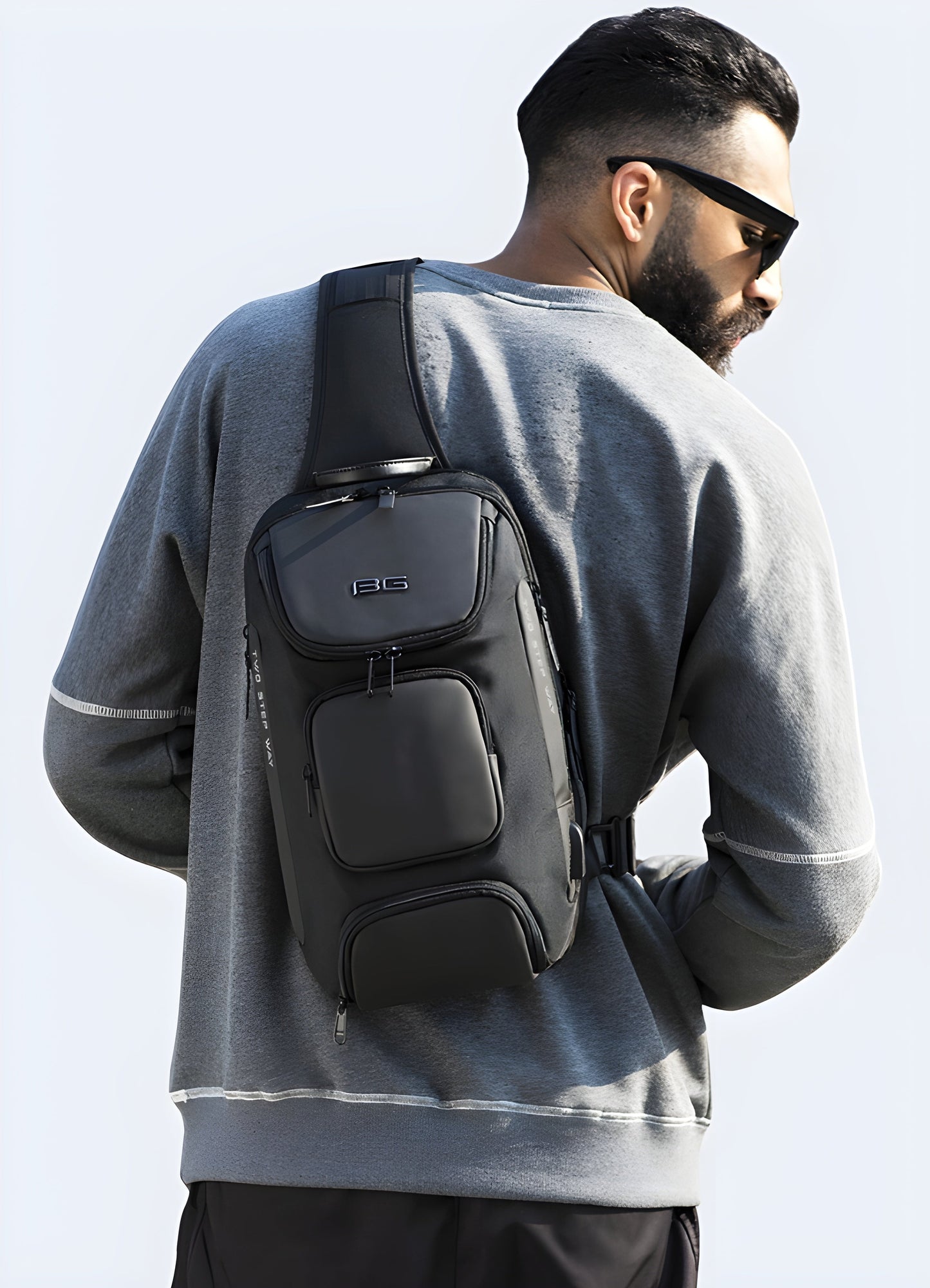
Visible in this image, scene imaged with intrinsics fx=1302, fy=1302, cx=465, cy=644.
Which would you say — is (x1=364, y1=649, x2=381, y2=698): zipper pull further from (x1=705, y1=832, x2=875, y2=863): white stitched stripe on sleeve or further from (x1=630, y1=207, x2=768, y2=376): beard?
(x1=630, y1=207, x2=768, y2=376): beard

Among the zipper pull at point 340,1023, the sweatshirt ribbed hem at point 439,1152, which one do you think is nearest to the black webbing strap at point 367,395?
the zipper pull at point 340,1023

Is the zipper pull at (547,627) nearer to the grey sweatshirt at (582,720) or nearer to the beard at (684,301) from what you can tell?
the grey sweatshirt at (582,720)

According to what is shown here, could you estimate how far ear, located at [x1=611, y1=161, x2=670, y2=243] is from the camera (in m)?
1.68

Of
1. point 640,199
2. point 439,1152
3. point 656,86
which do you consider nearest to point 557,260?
point 640,199

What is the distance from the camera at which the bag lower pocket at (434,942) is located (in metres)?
1.33

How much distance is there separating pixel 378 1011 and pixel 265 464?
0.62 meters

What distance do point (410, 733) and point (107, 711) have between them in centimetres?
46

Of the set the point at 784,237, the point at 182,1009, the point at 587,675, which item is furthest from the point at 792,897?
the point at 784,237

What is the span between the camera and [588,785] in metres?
1.48

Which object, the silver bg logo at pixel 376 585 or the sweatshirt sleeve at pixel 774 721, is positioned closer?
the silver bg logo at pixel 376 585

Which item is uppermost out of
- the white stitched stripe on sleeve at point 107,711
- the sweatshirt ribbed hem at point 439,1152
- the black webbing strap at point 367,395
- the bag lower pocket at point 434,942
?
the black webbing strap at point 367,395

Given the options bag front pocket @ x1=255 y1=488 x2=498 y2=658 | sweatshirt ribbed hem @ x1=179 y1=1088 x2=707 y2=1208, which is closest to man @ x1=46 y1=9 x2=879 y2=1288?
sweatshirt ribbed hem @ x1=179 y1=1088 x2=707 y2=1208

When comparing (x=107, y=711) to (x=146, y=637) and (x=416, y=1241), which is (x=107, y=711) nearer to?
(x=146, y=637)

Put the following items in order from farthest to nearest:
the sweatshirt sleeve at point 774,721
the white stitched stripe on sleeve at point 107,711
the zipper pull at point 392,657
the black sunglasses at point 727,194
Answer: the black sunglasses at point 727,194 → the white stitched stripe on sleeve at point 107,711 → the sweatshirt sleeve at point 774,721 → the zipper pull at point 392,657
